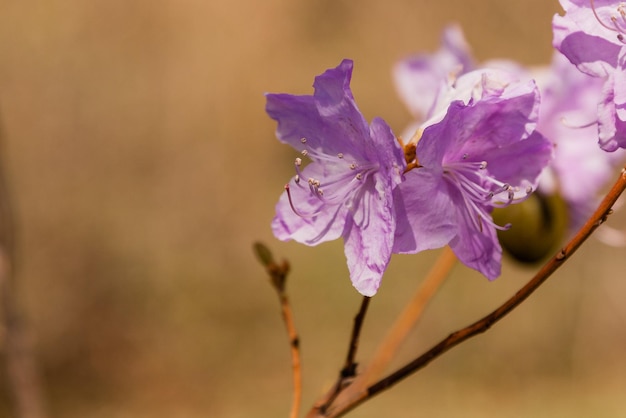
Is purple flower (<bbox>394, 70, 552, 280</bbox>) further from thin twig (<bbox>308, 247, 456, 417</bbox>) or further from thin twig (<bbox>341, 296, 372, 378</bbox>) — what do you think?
thin twig (<bbox>308, 247, 456, 417</bbox>)

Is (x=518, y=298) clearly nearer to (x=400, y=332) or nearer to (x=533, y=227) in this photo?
(x=400, y=332)

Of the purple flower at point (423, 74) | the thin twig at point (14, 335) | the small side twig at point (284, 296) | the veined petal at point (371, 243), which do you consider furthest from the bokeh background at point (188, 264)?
the veined petal at point (371, 243)

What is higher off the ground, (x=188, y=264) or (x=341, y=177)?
(x=341, y=177)

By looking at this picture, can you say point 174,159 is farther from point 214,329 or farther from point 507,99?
point 507,99

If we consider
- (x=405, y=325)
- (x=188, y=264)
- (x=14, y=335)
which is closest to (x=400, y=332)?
(x=405, y=325)

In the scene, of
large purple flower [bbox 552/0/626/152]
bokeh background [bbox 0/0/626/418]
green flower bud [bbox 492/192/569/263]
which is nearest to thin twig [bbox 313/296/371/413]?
large purple flower [bbox 552/0/626/152]

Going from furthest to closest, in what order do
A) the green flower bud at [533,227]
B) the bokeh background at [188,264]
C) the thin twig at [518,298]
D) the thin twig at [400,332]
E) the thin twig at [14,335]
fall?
the bokeh background at [188,264]
the thin twig at [14,335]
the green flower bud at [533,227]
the thin twig at [400,332]
the thin twig at [518,298]

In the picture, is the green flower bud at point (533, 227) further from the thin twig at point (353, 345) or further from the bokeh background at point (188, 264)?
the bokeh background at point (188, 264)
